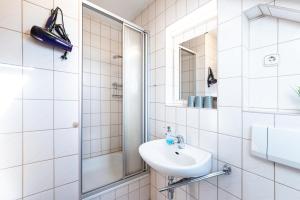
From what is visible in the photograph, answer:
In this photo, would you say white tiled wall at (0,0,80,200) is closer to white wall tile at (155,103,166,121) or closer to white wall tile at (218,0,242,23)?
white wall tile at (155,103,166,121)

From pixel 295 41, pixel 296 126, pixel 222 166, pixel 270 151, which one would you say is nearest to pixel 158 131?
pixel 222 166

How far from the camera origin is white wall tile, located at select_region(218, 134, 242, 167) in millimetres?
928

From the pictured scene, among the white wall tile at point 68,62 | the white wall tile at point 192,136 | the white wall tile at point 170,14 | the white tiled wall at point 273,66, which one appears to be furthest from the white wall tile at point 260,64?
the white wall tile at point 68,62

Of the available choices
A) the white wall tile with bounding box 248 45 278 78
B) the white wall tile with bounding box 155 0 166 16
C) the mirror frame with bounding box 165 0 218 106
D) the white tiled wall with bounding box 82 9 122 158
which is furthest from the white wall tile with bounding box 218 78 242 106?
the white tiled wall with bounding box 82 9 122 158

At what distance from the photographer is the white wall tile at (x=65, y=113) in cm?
110

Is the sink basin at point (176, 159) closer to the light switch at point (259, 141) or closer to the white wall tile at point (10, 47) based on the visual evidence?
the light switch at point (259, 141)

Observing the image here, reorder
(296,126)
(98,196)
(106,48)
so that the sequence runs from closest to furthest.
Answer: (296,126)
(98,196)
(106,48)

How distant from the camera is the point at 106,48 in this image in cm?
232

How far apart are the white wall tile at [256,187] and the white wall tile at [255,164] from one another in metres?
0.03

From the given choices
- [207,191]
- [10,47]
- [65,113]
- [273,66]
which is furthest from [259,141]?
[10,47]

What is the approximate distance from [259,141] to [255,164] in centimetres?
15

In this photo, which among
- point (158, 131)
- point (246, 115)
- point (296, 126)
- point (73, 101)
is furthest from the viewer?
point (158, 131)

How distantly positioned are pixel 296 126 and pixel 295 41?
0.45 metres

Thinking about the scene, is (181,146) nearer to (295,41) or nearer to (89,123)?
(295,41)
